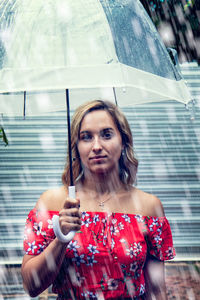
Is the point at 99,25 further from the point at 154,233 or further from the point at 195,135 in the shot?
the point at 195,135

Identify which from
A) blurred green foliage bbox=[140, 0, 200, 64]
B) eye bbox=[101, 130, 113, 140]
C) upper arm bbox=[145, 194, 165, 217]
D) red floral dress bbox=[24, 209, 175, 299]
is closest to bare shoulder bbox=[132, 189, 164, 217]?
upper arm bbox=[145, 194, 165, 217]

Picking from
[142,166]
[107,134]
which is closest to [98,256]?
[107,134]

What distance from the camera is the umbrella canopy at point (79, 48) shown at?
1685 millimetres

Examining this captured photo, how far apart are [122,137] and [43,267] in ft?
3.34

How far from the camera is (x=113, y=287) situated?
7.04 feet

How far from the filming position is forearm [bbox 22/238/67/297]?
1906mm

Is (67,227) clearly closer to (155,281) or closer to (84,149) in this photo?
(84,149)

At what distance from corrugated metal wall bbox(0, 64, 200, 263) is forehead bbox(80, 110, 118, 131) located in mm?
3661

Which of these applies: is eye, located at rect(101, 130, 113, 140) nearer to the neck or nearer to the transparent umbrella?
the neck

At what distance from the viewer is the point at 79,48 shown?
1752 mm

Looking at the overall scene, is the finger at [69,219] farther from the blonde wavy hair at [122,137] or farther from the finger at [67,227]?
the blonde wavy hair at [122,137]

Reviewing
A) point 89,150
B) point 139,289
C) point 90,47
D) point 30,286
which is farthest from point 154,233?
point 90,47

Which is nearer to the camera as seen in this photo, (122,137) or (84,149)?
(84,149)

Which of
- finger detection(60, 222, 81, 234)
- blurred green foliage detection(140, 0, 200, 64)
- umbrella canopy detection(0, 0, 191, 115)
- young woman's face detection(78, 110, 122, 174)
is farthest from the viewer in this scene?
blurred green foliage detection(140, 0, 200, 64)
